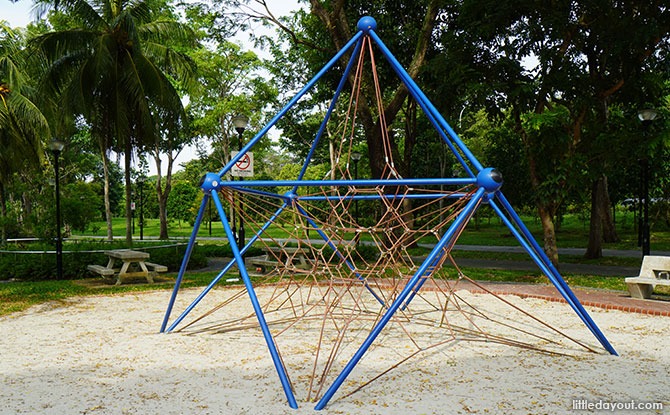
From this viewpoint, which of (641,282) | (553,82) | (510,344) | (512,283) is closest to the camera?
(510,344)

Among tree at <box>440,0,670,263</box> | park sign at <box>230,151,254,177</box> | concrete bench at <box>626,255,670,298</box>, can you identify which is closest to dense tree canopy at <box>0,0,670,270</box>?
tree at <box>440,0,670,263</box>

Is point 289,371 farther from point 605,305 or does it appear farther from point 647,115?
point 647,115

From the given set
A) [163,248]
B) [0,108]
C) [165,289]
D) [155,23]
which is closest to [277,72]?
[155,23]

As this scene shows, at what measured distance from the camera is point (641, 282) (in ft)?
26.7

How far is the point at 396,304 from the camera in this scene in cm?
418

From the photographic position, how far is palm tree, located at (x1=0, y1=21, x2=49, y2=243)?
1706 cm

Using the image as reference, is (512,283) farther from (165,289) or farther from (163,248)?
(163,248)

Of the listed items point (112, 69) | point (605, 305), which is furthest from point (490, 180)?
point (112, 69)

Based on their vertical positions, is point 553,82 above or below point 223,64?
below

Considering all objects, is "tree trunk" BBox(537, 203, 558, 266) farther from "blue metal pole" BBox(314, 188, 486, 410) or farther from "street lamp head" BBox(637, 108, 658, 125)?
"blue metal pole" BBox(314, 188, 486, 410)

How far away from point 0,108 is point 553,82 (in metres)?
16.5

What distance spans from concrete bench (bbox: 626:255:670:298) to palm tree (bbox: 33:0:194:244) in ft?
41.4

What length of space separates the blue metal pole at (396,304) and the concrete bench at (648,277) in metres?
5.09

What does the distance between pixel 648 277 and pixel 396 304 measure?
6.09m
